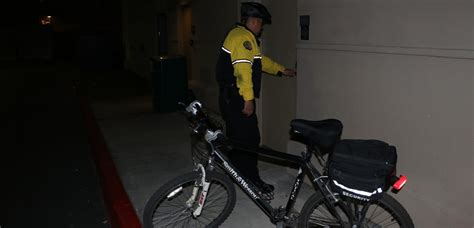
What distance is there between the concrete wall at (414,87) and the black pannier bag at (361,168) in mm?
593

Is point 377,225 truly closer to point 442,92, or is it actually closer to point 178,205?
point 442,92

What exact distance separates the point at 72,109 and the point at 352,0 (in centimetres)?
832

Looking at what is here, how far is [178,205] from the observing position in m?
4.17

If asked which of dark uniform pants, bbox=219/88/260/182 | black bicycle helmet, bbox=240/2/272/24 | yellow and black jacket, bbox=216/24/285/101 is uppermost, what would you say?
black bicycle helmet, bbox=240/2/272/24

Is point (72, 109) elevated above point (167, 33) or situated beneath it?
situated beneath

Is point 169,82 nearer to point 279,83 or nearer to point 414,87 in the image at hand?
point 279,83

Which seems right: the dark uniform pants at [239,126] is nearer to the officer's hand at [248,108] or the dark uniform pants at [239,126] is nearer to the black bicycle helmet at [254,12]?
the officer's hand at [248,108]

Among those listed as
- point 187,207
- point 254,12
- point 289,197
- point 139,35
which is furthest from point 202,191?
point 139,35

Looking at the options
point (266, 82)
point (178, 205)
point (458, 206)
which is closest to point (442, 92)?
point (458, 206)

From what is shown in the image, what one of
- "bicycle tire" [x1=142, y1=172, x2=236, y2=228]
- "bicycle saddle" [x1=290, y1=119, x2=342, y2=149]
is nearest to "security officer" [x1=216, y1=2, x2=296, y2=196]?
"bicycle tire" [x1=142, y1=172, x2=236, y2=228]

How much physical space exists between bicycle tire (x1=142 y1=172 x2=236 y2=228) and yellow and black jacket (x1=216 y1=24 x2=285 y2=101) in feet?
2.99

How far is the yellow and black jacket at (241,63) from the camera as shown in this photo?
4.11 metres

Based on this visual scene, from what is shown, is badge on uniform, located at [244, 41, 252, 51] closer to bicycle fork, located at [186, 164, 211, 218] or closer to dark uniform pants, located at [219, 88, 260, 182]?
dark uniform pants, located at [219, 88, 260, 182]

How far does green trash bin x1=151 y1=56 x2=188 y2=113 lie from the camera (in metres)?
8.95
